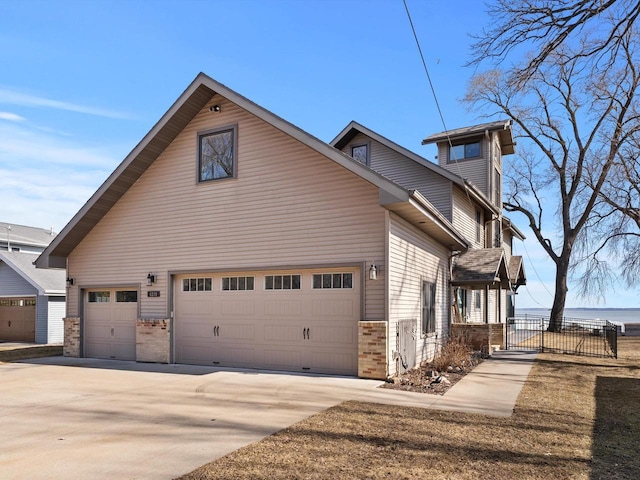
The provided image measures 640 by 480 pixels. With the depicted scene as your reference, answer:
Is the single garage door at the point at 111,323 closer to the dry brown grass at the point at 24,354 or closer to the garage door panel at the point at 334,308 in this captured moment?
A: the dry brown grass at the point at 24,354

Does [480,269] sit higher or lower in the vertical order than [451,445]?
higher

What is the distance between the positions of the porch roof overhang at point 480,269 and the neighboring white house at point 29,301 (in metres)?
17.6

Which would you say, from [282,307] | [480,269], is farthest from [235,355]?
[480,269]

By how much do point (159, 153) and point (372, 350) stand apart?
8531 millimetres

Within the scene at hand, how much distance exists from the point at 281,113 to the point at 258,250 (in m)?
3.52

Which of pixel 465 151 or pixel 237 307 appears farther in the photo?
pixel 465 151

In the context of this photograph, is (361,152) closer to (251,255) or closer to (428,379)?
(251,255)

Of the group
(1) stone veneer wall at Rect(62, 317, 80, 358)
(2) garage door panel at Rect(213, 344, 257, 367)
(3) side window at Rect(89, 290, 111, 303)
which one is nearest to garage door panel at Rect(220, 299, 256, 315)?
(2) garage door panel at Rect(213, 344, 257, 367)

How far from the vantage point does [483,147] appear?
73.2ft

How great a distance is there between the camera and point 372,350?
35.5 ft

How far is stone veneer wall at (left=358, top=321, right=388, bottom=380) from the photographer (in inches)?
422

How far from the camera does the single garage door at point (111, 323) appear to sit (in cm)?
1512

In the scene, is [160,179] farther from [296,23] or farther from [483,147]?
[483,147]

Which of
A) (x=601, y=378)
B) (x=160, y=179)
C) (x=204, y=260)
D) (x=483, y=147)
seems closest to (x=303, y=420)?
(x=204, y=260)
